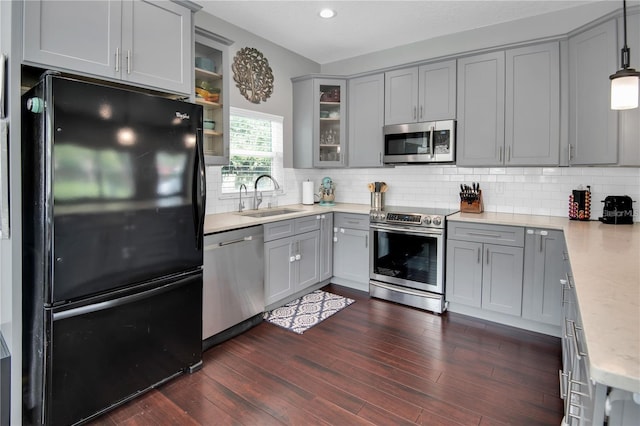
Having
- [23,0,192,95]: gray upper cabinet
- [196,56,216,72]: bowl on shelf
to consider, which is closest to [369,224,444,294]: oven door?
[196,56,216,72]: bowl on shelf

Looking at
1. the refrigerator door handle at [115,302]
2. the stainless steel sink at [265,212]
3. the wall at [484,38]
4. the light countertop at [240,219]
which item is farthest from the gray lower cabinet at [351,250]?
the refrigerator door handle at [115,302]

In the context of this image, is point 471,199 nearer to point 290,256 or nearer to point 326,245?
point 326,245

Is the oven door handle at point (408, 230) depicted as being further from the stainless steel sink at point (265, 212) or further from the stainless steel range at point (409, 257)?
the stainless steel sink at point (265, 212)

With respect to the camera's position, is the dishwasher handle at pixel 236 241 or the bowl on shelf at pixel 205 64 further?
the bowl on shelf at pixel 205 64

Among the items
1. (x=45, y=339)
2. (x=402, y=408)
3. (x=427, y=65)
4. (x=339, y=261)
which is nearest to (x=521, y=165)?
(x=427, y=65)

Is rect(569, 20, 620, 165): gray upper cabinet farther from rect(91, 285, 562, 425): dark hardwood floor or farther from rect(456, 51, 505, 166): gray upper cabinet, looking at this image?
rect(91, 285, 562, 425): dark hardwood floor

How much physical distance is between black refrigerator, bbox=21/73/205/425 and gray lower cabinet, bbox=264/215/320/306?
105 centimetres

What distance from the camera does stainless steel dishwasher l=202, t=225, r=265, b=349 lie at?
104 inches

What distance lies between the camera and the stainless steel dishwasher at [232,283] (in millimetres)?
2645

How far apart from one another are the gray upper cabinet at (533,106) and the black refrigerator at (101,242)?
9.15 ft

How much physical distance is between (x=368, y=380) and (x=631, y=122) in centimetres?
261

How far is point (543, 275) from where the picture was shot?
2.95m

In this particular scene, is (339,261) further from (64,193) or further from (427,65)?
(64,193)

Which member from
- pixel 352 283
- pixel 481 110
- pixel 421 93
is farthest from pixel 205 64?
pixel 352 283
